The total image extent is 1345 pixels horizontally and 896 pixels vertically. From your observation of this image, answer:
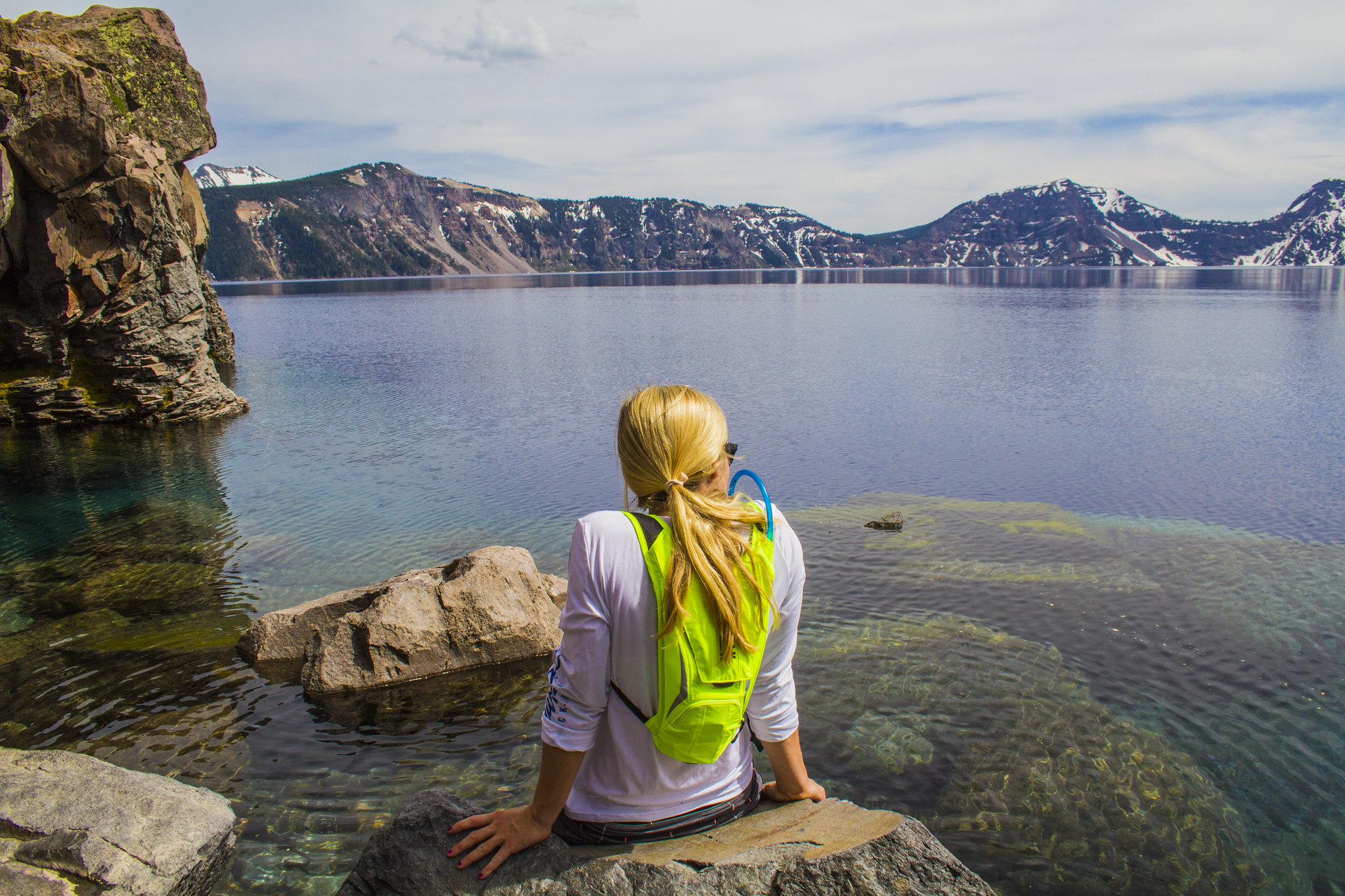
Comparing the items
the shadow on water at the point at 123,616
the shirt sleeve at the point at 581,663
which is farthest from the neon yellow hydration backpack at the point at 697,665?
the shadow on water at the point at 123,616

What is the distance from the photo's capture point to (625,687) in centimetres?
313

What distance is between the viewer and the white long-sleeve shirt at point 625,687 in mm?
2870

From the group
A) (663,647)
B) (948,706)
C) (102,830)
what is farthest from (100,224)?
(663,647)

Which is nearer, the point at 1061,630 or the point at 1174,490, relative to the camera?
the point at 1061,630

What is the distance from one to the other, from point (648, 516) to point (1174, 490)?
18.9m

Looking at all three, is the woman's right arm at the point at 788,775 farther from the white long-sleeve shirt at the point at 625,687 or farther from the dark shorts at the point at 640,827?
the dark shorts at the point at 640,827

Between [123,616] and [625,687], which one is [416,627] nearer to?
[123,616]

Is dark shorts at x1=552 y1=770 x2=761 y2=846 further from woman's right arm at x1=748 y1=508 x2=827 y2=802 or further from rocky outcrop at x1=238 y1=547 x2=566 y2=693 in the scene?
rocky outcrop at x1=238 y1=547 x2=566 y2=693

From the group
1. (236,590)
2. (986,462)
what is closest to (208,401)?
(236,590)

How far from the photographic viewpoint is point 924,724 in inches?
327

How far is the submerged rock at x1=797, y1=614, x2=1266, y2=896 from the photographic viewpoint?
6320 millimetres

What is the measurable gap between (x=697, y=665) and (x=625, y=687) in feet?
1.05

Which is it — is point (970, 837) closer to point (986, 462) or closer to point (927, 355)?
point (986, 462)

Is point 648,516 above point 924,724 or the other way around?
above
